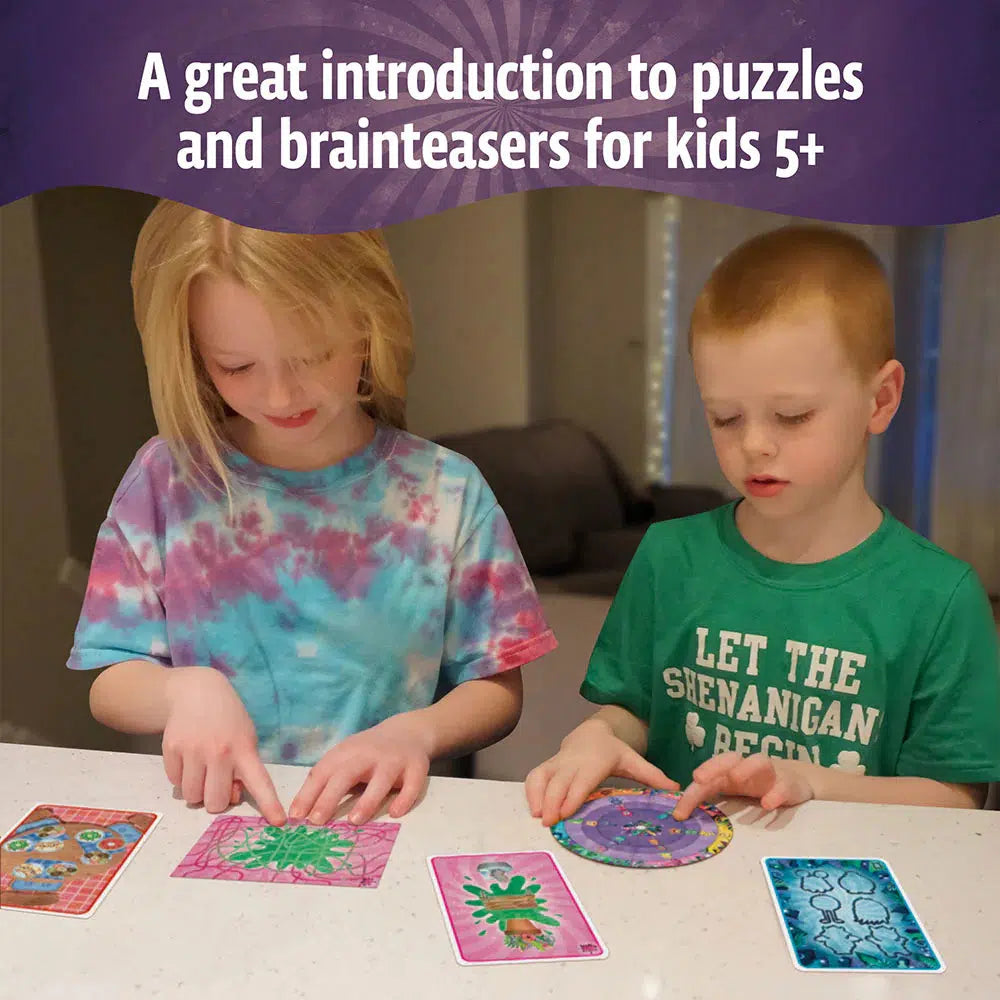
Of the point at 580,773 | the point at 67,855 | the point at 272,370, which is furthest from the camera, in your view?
the point at 272,370

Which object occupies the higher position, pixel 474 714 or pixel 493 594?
pixel 493 594

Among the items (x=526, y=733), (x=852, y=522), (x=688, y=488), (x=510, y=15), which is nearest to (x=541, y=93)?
(x=510, y=15)

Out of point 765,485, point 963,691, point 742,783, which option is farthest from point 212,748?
point 963,691

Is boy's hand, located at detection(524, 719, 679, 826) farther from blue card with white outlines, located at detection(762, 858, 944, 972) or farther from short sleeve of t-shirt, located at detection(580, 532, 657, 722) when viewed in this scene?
blue card with white outlines, located at detection(762, 858, 944, 972)

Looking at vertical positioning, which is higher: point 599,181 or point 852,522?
point 599,181

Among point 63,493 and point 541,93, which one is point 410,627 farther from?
point 541,93

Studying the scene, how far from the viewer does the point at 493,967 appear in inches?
32.5

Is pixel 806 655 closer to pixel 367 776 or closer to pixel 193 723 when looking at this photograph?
pixel 367 776

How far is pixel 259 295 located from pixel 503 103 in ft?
1.04

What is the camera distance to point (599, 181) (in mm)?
1158

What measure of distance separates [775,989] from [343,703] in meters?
0.61

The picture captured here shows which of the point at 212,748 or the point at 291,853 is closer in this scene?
the point at 291,853

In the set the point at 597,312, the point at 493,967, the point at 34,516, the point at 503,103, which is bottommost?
the point at 493,967

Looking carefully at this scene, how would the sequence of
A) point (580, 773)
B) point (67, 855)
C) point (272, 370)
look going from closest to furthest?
point (67, 855), point (580, 773), point (272, 370)
